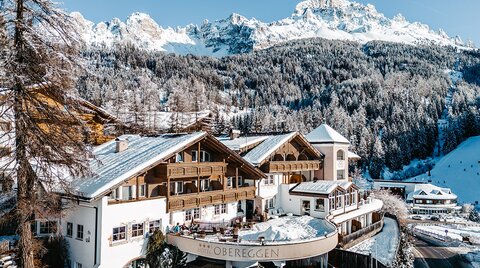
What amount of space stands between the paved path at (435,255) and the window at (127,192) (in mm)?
33148

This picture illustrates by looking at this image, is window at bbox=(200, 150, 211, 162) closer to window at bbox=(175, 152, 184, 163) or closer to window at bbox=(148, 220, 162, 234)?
window at bbox=(175, 152, 184, 163)

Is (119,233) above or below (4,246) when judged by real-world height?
above

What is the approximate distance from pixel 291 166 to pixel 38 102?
25727 millimetres

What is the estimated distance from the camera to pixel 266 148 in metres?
34.4

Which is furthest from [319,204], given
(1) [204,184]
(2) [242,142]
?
(1) [204,184]

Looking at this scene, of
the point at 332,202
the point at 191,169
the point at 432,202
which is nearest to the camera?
the point at 191,169

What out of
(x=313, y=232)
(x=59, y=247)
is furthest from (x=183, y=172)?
(x=313, y=232)

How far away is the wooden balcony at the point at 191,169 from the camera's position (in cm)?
2330

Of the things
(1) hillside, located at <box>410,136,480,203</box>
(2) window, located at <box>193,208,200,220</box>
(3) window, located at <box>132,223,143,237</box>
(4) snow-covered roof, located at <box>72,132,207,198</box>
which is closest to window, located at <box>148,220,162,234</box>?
Result: (3) window, located at <box>132,223,143,237</box>

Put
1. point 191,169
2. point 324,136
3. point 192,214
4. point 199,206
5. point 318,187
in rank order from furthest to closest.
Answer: point 324,136
point 318,187
point 192,214
point 199,206
point 191,169

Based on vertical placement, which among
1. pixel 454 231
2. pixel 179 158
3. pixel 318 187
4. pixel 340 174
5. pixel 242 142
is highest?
pixel 242 142

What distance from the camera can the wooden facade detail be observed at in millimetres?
33269

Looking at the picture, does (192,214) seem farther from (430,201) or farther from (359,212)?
(430,201)

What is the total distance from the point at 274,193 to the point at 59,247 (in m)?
18.5
